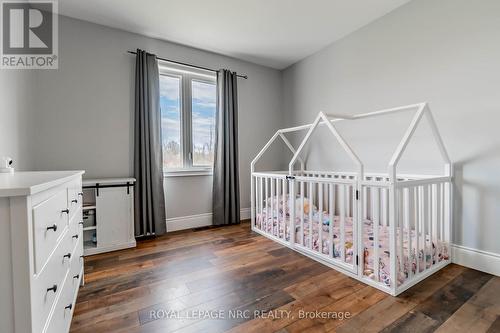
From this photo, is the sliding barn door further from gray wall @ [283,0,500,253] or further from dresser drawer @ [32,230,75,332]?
gray wall @ [283,0,500,253]

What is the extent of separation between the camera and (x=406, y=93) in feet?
7.48

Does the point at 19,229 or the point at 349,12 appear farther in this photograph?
the point at 349,12

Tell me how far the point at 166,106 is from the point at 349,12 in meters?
2.31

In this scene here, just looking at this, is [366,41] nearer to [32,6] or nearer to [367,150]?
[367,150]

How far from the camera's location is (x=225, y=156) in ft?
10.5

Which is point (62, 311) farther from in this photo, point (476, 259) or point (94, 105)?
point (476, 259)

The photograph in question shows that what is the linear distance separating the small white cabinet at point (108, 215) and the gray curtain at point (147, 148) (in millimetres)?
211

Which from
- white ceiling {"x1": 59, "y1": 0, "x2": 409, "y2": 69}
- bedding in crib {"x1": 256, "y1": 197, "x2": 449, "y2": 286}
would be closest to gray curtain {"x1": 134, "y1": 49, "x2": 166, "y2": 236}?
white ceiling {"x1": 59, "y1": 0, "x2": 409, "y2": 69}

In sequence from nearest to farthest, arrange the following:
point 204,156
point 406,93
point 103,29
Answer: point 406,93
point 103,29
point 204,156

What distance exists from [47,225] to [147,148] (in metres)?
1.99

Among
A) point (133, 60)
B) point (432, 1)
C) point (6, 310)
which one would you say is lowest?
point (6, 310)

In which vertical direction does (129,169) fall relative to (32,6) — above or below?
below

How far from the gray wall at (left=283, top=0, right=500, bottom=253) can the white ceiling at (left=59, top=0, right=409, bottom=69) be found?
30 centimetres

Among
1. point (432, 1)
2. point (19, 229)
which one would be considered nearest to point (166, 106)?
point (19, 229)
